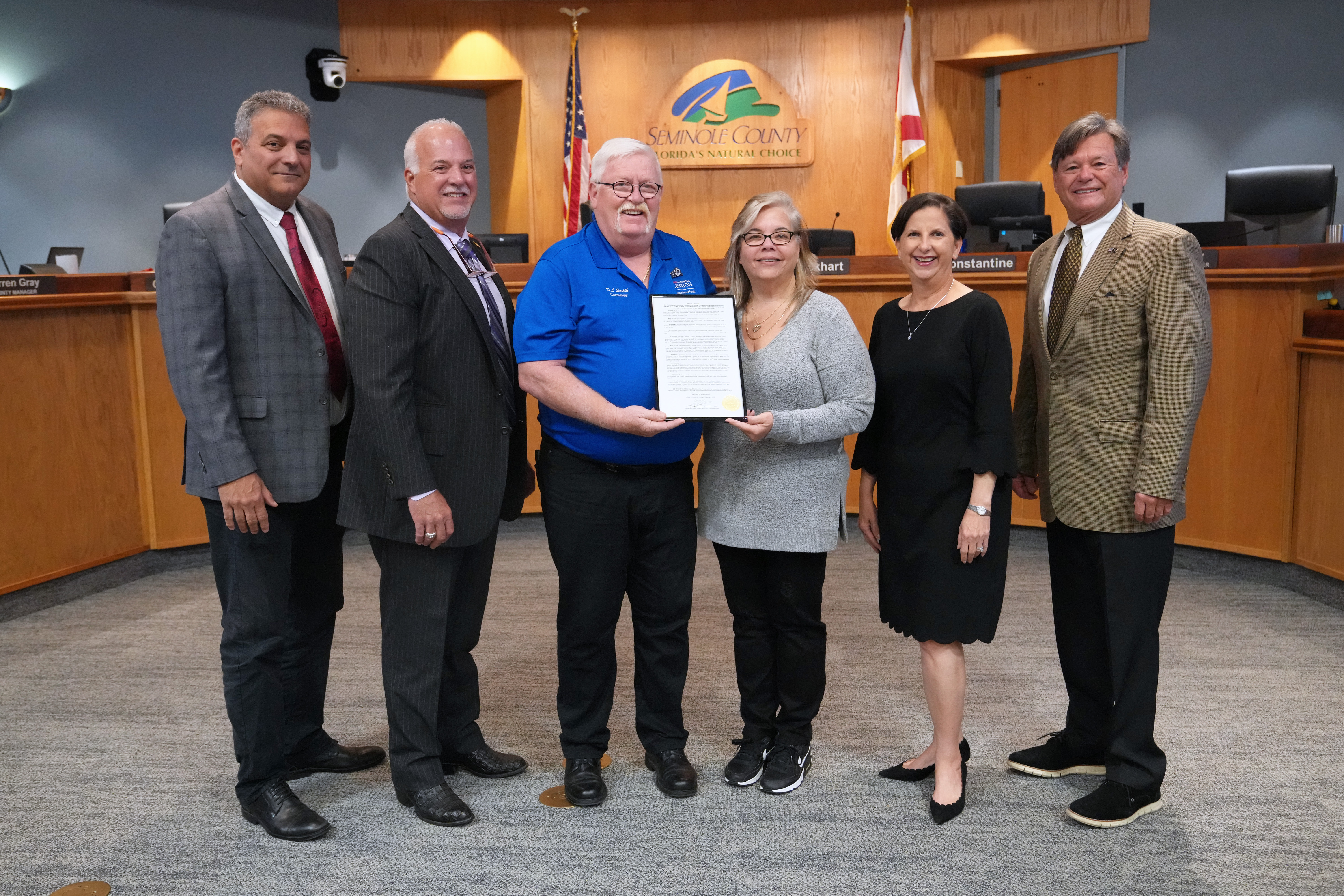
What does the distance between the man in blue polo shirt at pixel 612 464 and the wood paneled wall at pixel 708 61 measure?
5687 millimetres

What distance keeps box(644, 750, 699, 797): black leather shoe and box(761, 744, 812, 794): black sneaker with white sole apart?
0.58ft

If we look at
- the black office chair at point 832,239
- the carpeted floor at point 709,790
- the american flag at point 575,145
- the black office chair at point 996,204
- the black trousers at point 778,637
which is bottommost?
the carpeted floor at point 709,790

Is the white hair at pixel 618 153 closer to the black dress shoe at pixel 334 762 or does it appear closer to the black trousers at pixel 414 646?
the black trousers at pixel 414 646

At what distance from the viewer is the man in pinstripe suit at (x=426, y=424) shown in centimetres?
213

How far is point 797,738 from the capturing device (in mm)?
2430

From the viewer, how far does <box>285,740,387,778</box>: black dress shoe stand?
99.8 inches

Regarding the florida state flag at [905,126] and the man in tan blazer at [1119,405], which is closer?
the man in tan blazer at [1119,405]

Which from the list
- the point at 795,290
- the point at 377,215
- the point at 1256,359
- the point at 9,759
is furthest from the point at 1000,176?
the point at 9,759

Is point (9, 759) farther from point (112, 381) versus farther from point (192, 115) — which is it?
point (192, 115)

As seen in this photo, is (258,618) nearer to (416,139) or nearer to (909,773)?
(416,139)

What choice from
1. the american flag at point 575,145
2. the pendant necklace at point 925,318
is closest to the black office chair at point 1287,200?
the pendant necklace at point 925,318

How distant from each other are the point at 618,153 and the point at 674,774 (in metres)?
1.47

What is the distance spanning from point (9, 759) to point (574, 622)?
1.62 m

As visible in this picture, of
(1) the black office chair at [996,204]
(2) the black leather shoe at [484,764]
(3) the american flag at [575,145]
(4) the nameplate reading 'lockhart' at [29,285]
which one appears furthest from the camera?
(3) the american flag at [575,145]
